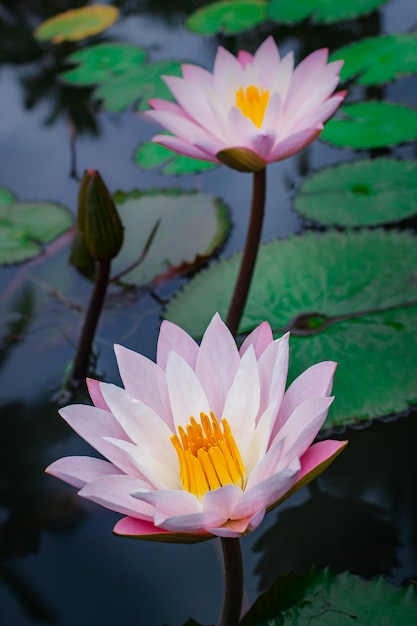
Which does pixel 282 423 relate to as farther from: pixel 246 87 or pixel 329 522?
pixel 246 87

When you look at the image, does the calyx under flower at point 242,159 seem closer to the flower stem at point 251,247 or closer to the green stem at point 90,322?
the flower stem at point 251,247

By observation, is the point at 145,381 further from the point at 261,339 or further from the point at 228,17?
the point at 228,17

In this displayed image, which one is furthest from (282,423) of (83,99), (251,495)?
(83,99)

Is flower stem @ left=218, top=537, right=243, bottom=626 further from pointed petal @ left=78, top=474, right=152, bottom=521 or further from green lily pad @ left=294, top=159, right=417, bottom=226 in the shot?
green lily pad @ left=294, top=159, right=417, bottom=226

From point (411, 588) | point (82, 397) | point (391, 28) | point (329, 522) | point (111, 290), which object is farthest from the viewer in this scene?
point (391, 28)

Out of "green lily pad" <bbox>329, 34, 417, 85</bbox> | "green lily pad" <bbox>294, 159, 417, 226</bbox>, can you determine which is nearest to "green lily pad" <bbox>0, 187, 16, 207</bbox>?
"green lily pad" <bbox>294, 159, 417, 226</bbox>

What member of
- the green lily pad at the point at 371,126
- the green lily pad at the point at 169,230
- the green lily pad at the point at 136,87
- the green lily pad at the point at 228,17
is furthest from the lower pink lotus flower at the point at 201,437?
the green lily pad at the point at 228,17
